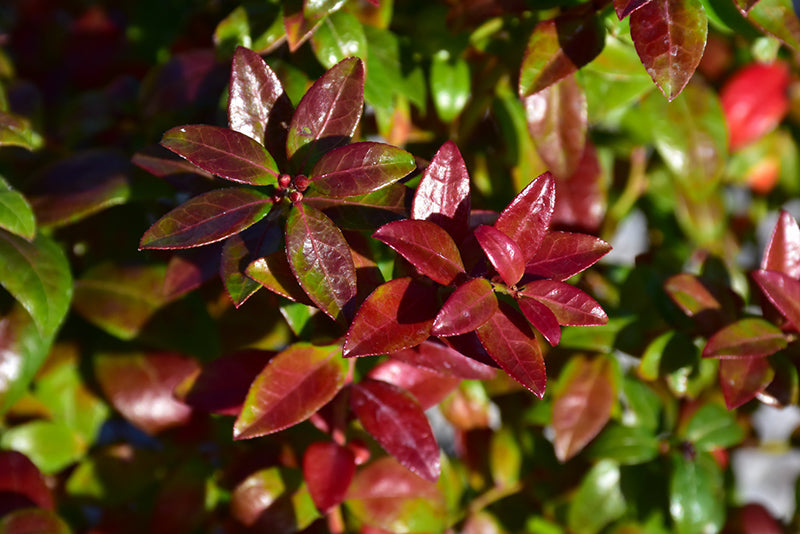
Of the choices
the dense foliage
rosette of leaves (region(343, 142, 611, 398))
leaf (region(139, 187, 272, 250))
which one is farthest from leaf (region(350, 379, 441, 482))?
leaf (region(139, 187, 272, 250))

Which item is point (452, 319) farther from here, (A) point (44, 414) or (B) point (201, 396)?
(A) point (44, 414)

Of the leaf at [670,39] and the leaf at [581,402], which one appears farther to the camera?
the leaf at [581,402]

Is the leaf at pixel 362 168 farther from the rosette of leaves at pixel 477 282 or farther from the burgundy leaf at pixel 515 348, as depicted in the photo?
the burgundy leaf at pixel 515 348

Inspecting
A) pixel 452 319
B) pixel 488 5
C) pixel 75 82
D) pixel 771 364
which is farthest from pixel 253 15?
pixel 771 364

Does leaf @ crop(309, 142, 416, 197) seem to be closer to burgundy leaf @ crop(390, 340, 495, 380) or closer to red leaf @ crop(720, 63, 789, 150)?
burgundy leaf @ crop(390, 340, 495, 380)

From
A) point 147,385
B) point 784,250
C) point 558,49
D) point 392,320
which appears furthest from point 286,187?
point 784,250

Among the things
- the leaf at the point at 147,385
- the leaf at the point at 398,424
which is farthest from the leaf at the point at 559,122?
the leaf at the point at 147,385
